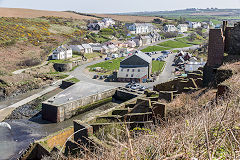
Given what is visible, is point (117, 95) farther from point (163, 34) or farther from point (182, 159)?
point (163, 34)

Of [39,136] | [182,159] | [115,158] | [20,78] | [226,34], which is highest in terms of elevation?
[226,34]

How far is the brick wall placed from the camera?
776 inches

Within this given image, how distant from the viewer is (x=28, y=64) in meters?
55.2

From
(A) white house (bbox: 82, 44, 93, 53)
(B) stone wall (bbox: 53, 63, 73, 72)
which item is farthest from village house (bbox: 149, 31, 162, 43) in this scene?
(B) stone wall (bbox: 53, 63, 73, 72)

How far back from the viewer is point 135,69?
46.5 metres

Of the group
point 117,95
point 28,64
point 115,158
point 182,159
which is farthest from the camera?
point 28,64

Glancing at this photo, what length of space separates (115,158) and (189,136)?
1699 mm

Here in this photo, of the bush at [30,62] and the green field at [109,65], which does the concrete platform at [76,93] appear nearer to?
the green field at [109,65]

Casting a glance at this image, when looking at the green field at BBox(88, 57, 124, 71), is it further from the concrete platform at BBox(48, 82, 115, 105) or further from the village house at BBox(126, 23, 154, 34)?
the village house at BBox(126, 23, 154, 34)

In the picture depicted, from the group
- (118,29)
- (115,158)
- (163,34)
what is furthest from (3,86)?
(163,34)

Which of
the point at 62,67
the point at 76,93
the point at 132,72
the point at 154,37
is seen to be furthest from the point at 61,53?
the point at 154,37

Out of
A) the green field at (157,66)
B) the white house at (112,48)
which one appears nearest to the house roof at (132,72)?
the green field at (157,66)

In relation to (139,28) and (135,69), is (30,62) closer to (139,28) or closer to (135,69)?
(135,69)

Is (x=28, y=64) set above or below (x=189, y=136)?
below
